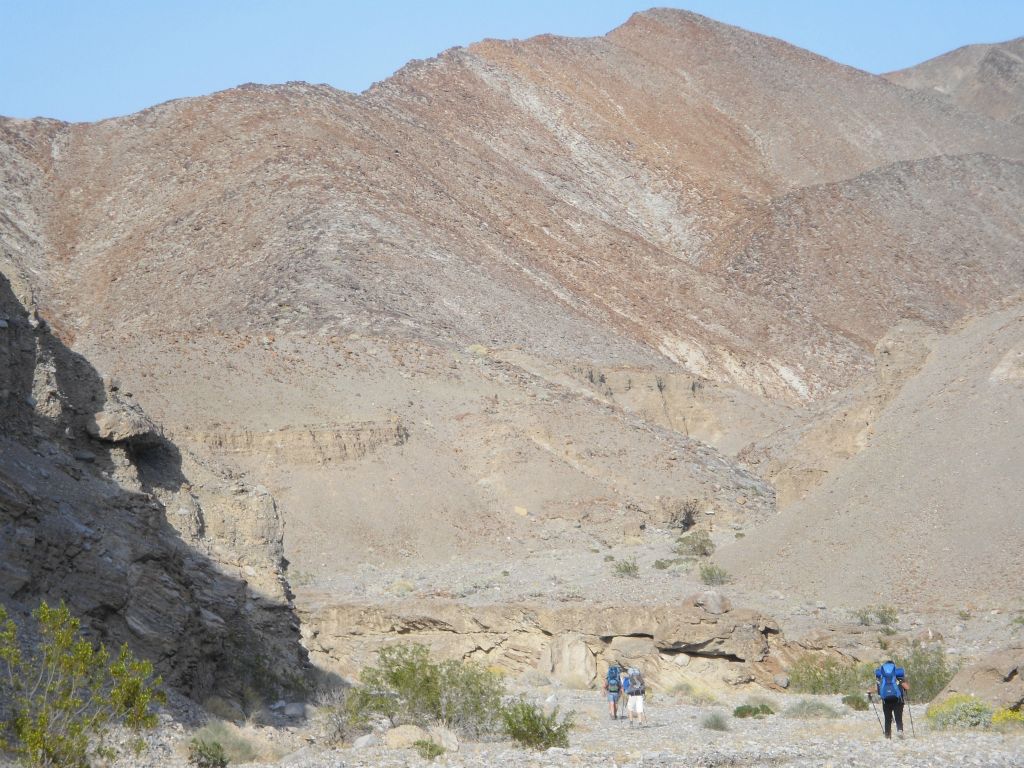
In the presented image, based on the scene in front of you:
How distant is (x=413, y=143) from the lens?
5925cm

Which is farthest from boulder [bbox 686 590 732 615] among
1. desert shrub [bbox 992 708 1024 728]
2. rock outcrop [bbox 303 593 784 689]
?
desert shrub [bbox 992 708 1024 728]

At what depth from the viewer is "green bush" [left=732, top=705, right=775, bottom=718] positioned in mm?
17406

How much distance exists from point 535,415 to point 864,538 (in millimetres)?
13922

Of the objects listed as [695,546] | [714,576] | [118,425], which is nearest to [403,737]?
[118,425]

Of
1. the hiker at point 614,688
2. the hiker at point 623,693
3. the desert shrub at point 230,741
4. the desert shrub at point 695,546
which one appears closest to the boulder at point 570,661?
the hiker at point 623,693

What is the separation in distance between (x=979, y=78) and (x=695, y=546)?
315 ft

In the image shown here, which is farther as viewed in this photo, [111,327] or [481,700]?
[111,327]

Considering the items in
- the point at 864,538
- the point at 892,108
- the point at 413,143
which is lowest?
the point at 864,538

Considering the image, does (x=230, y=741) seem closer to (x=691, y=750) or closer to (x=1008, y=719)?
(x=691, y=750)

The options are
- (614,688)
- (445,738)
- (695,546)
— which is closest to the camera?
(445,738)

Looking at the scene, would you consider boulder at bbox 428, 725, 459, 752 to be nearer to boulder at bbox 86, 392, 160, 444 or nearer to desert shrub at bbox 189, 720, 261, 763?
desert shrub at bbox 189, 720, 261, 763

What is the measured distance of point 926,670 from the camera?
18.4 metres

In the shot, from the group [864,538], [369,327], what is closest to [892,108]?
[369,327]

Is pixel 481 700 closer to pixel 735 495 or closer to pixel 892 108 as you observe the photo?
pixel 735 495
